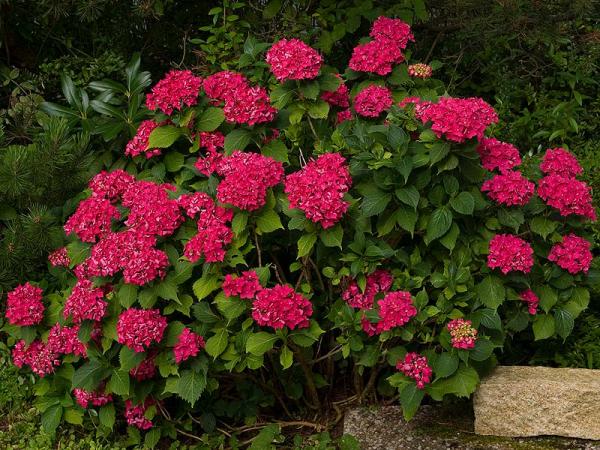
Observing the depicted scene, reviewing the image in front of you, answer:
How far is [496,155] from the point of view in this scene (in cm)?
368

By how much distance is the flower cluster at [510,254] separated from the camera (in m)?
3.54

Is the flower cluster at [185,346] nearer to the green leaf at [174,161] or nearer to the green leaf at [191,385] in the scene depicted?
the green leaf at [191,385]

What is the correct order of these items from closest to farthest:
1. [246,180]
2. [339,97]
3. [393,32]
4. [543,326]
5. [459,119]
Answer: [459,119], [246,180], [543,326], [339,97], [393,32]

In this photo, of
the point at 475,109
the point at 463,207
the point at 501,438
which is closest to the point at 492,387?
the point at 501,438

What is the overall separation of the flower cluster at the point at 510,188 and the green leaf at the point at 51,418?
7.05 feet

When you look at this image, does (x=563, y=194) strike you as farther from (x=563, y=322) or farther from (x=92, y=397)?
(x=92, y=397)

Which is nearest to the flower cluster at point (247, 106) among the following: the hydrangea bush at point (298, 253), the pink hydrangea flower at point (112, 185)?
the hydrangea bush at point (298, 253)

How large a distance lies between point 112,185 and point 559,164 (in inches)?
76.4

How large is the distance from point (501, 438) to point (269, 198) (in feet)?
4.68

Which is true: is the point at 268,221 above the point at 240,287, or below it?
above

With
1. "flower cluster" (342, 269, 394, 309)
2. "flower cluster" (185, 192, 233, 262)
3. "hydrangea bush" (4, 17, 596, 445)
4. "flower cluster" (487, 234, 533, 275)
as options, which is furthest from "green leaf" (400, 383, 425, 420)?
"flower cluster" (185, 192, 233, 262)

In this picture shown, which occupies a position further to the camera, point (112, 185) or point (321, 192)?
point (112, 185)

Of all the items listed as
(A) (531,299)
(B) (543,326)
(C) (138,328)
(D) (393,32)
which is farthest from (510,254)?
(C) (138,328)

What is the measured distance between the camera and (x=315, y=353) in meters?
4.22
